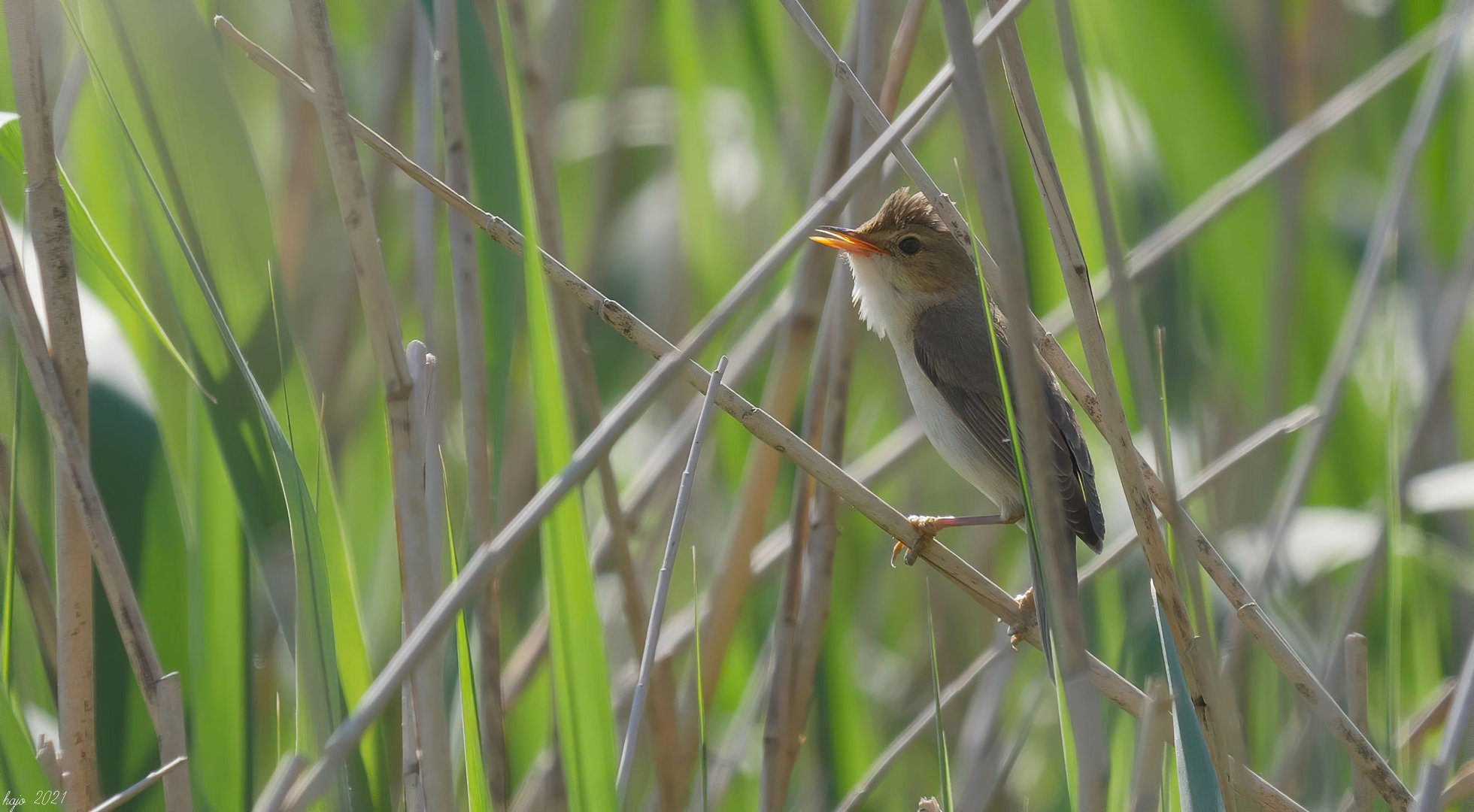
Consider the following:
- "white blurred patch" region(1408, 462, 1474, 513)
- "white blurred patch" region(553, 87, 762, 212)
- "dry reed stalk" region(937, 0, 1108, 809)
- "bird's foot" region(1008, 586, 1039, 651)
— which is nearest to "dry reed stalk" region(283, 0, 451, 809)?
"dry reed stalk" region(937, 0, 1108, 809)

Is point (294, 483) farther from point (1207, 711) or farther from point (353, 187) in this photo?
point (1207, 711)

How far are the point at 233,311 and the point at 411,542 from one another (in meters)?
0.48

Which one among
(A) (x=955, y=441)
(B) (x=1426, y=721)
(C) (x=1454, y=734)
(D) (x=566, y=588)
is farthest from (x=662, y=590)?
(B) (x=1426, y=721)

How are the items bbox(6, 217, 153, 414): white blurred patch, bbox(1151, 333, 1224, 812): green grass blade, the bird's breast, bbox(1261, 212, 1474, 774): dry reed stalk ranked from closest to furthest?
bbox(1151, 333, 1224, 812): green grass blade
bbox(6, 217, 153, 414): white blurred patch
bbox(1261, 212, 1474, 774): dry reed stalk
the bird's breast

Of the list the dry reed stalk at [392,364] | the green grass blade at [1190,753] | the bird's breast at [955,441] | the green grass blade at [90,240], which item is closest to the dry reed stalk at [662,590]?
the dry reed stalk at [392,364]

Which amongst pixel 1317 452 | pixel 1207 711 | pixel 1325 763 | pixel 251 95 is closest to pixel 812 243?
pixel 1317 452

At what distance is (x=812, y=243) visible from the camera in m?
2.63

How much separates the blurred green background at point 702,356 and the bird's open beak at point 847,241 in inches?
3.1

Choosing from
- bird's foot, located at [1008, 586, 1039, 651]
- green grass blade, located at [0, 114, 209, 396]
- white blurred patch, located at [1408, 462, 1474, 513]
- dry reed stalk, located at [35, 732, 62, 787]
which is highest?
green grass blade, located at [0, 114, 209, 396]

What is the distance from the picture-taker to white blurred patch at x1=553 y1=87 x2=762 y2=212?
11.3ft

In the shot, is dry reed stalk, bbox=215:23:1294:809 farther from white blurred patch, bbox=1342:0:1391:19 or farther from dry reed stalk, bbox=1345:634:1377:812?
white blurred patch, bbox=1342:0:1391:19

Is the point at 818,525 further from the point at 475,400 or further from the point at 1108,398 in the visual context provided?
the point at 1108,398

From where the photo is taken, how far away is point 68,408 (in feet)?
5.59

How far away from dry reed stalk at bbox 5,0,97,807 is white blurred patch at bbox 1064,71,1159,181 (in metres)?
2.28
